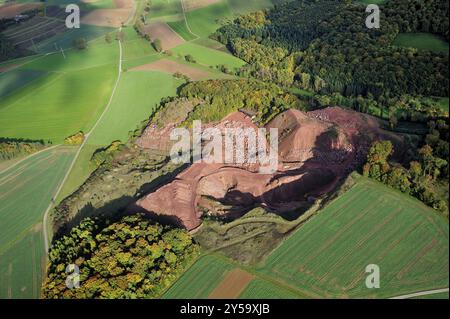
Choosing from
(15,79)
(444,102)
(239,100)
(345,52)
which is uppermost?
(345,52)

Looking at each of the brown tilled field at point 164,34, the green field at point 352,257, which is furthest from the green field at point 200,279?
the brown tilled field at point 164,34

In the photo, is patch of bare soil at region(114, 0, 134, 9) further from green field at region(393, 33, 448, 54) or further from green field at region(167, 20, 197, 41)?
green field at region(393, 33, 448, 54)

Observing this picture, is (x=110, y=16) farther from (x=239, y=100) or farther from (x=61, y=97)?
(x=239, y=100)

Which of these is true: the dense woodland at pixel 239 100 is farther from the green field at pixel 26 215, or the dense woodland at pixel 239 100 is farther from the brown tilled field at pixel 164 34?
the brown tilled field at pixel 164 34

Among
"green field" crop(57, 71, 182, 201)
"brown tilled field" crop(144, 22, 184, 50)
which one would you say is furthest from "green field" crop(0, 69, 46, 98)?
"brown tilled field" crop(144, 22, 184, 50)

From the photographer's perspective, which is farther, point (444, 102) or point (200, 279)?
point (444, 102)

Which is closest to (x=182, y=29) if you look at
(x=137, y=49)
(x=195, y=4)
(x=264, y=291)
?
(x=137, y=49)

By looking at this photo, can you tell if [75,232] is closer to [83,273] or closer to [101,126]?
[83,273]
